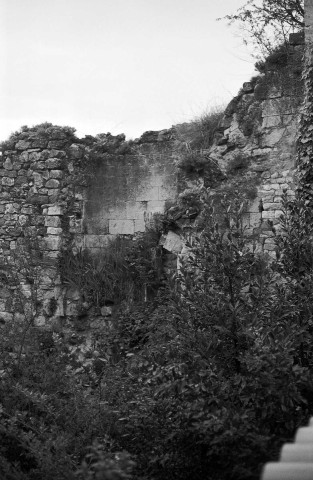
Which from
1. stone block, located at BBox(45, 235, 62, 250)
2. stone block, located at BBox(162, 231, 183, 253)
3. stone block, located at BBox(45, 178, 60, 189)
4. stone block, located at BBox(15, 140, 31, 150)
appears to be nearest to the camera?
stone block, located at BBox(162, 231, 183, 253)

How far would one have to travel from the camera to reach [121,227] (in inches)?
407

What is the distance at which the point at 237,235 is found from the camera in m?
5.52

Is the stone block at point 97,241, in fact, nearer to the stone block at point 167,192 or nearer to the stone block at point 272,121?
the stone block at point 167,192

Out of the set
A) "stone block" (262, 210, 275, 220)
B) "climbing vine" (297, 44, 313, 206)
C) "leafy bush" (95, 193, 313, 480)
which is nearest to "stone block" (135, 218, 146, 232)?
"stone block" (262, 210, 275, 220)

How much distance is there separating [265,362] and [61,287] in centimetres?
578

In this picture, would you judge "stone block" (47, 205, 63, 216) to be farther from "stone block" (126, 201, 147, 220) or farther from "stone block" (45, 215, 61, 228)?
"stone block" (126, 201, 147, 220)

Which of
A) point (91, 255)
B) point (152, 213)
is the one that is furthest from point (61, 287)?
point (152, 213)

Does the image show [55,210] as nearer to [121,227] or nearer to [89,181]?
[89,181]

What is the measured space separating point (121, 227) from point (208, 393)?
18.1 feet

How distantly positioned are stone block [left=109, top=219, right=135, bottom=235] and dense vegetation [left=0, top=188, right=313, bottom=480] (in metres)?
3.96

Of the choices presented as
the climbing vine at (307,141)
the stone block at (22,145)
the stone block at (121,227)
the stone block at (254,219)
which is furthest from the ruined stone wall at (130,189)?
the climbing vine at (307,141)

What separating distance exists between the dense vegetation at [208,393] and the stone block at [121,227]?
13.0ft

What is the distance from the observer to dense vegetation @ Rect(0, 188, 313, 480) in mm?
4809

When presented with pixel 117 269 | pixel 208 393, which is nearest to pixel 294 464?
pixel 208 393
